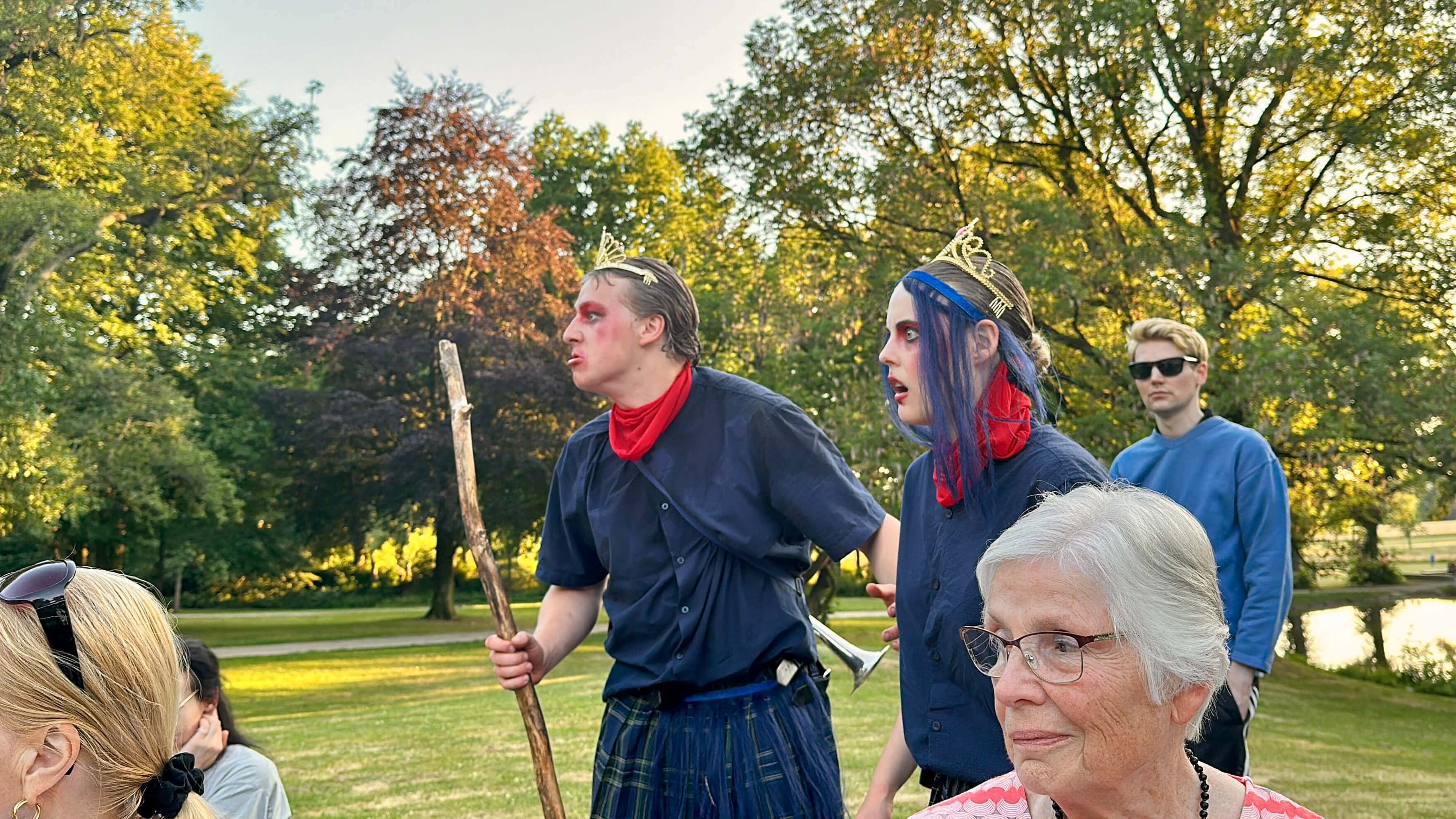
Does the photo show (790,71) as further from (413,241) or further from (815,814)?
(815,814)

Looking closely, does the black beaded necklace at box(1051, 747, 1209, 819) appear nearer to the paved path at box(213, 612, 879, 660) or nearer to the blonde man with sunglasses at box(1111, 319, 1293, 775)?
the blonde man with sunglasses at box(1111, 319, 1293, 775)

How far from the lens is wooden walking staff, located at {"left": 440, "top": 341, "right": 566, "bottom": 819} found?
3.32 metres

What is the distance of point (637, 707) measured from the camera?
10.6 feet

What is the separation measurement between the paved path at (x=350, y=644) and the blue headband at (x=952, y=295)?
69.4ft

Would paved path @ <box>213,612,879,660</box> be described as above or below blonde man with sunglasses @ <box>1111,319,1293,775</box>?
below

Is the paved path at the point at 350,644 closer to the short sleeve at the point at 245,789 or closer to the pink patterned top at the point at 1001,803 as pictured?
the short sleeve at the point at 245,789

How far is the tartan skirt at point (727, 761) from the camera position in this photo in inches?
122

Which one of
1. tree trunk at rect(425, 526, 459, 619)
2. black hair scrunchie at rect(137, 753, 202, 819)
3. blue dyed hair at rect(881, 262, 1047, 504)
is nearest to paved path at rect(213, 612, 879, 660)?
tree trunk at rect(425, 526, 459, 619)

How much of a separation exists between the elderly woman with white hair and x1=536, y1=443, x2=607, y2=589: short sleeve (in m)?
1.76

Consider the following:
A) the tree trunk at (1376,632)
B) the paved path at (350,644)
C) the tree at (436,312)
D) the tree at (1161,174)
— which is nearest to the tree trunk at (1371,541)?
the tree trunk at (1376,632)

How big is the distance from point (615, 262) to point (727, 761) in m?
1.40

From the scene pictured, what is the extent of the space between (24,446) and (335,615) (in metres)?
18.7

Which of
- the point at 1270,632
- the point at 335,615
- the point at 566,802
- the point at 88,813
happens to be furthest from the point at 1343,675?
the point at 335,615

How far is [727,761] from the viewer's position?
3115mm
